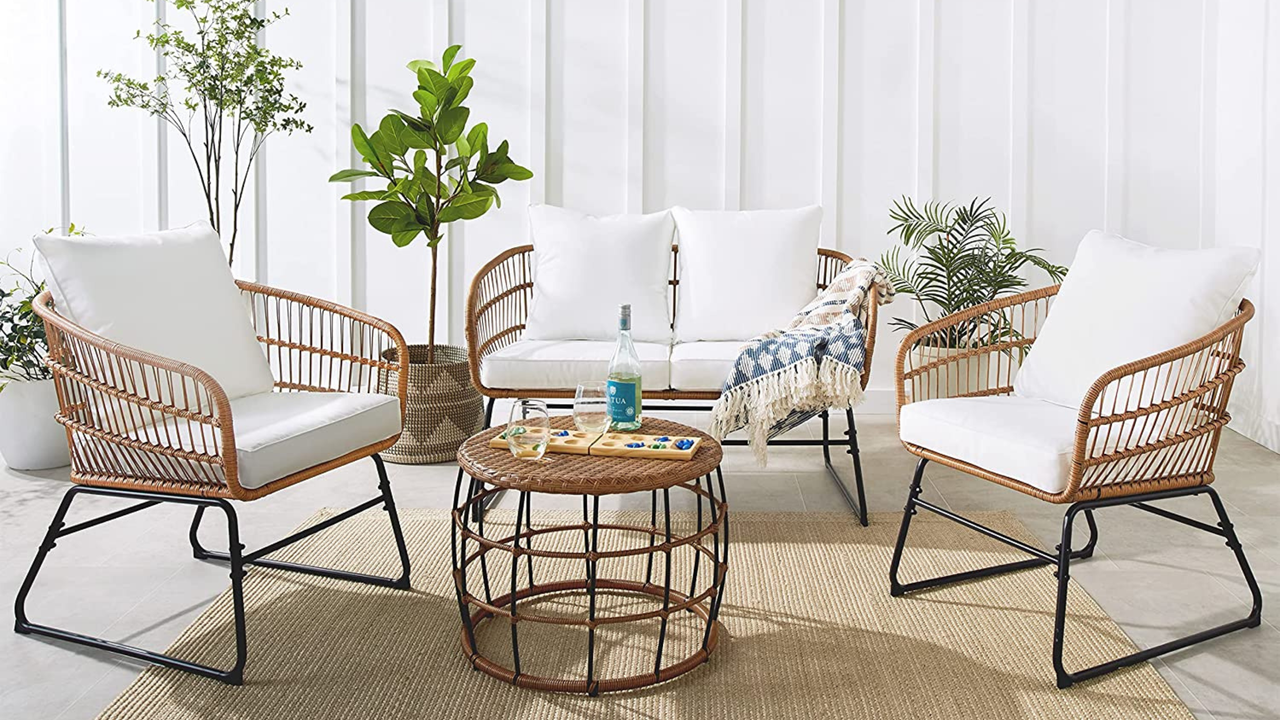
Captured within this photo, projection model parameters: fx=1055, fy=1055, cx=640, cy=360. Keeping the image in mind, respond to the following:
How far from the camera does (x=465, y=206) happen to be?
3.67 m

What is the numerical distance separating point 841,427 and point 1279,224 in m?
1.75

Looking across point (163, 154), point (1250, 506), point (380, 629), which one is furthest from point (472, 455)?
point (163, 154)

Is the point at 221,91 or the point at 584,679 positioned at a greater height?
the point at 221,91

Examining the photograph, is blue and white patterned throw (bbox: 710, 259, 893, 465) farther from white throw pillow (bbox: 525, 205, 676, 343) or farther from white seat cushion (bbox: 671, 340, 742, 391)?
white throw pillow (bbox: 525, 205, 676, 343)

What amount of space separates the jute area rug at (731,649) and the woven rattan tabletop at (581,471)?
0.41m

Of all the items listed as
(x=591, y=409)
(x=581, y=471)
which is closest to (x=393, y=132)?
(x=591, y=409)

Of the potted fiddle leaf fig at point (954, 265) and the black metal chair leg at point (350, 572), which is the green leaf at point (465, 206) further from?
the potted fiddle leaf fig at point (954, 265)

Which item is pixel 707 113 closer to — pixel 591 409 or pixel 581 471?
pixel 591 409

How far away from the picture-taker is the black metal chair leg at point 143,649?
6.60 feet

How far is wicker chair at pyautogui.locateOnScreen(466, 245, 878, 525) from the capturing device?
3.06 meters

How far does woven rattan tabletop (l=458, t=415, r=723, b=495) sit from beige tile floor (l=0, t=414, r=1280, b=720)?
32.2 inches

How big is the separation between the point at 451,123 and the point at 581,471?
2.01 m

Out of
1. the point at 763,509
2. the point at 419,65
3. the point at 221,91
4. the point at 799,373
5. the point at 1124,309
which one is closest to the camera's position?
the point at 1124,309

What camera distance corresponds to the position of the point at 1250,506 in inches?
127
